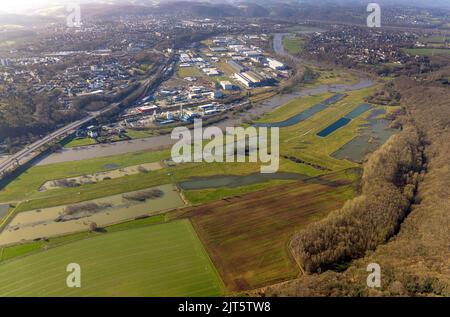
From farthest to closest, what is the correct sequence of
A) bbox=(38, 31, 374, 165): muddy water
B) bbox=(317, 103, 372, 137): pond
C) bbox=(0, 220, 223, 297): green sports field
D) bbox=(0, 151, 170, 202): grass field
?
bbox=(317, 103, 372, 137): pond < bbox=(38, 31, 374, 165): muddy water < bbox=(0, 151, 170, 202): grass field < bbox=(0, 220, 223, 297): green sports field

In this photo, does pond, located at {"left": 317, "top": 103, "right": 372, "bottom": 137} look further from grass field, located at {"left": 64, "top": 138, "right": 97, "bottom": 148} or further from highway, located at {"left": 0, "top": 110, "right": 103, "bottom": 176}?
highway, located at {"left": 0, "top": 110, "right": 103, "bottom": 176}

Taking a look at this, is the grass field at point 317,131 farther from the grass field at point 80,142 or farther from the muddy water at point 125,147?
the grass field at point 80,142

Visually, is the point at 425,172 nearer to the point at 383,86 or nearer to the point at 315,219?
the point at 315,219

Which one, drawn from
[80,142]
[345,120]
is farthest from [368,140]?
[80,142]

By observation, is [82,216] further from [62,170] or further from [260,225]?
[260,225]

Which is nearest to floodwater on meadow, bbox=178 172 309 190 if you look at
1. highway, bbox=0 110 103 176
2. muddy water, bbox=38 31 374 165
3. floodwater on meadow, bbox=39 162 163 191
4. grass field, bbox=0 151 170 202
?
floodwater on meadow, bbox=39 162 163 191

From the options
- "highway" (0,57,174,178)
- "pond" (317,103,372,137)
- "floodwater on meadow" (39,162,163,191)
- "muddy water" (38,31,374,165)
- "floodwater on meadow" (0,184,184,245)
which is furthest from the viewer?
"pond" (317,103,372,137)

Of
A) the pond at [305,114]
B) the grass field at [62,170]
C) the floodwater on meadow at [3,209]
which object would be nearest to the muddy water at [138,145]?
the grass field at [62,170]

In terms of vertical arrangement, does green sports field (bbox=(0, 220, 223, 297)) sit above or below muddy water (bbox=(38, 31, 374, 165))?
below
